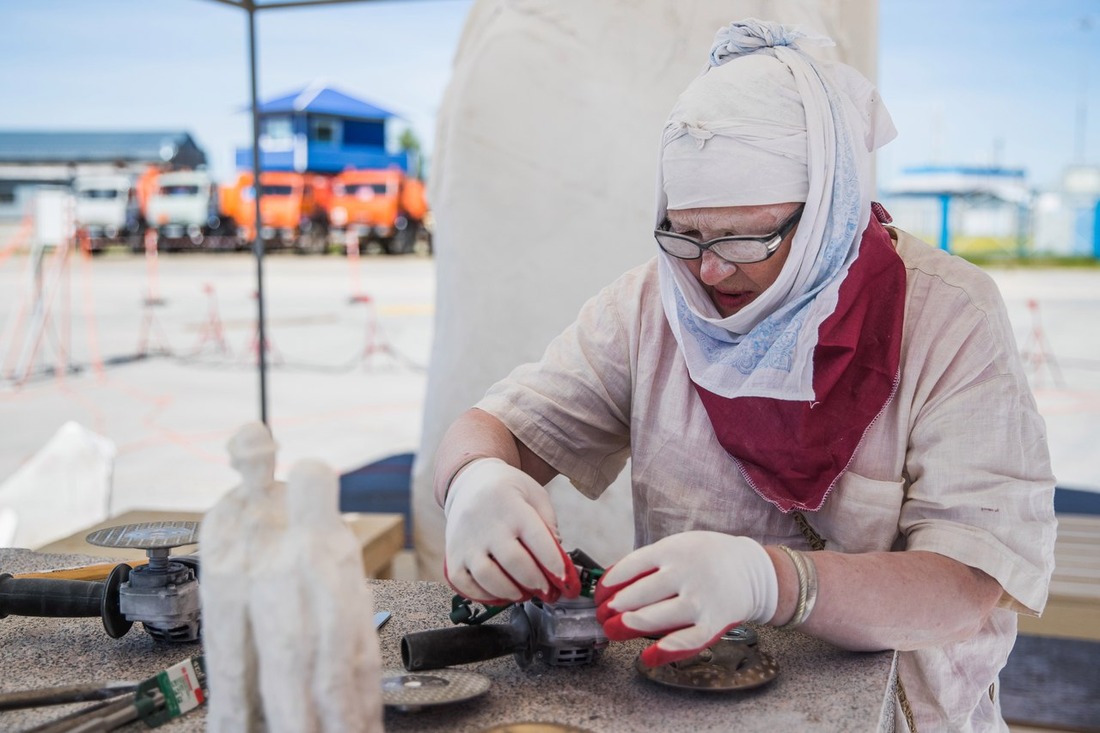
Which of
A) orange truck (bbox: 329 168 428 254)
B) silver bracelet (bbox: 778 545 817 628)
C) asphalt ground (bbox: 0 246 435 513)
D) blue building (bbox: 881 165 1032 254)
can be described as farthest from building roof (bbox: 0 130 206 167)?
silver bracelet (bbox: 778 545 817 628)

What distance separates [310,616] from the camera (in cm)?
73

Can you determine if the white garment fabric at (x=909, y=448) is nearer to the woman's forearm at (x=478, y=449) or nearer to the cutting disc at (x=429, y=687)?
the woman's forearm at (x=478, y=449)

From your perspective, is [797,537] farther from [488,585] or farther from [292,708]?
[292,708]

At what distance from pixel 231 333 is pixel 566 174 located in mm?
8280

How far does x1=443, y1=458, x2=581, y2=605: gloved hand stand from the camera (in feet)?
3.53

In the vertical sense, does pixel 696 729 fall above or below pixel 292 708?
below

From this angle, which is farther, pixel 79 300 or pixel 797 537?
pixel 79 300

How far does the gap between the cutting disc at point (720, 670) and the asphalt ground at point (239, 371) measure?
1631 mm

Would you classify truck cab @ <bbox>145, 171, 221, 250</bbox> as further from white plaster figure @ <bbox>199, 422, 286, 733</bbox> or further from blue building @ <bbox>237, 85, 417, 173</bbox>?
white plaster figure @ <bbox>199, 422, 286, 733</bbox>

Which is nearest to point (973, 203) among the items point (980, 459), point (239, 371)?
point (239, 371)

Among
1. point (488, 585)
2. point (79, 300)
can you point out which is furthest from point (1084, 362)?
point (79, 300)

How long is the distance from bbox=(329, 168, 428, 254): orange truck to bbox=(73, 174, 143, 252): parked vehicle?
366 centimetres

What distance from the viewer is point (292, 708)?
29.0 inches

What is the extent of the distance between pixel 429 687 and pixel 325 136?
19236 millimetres
